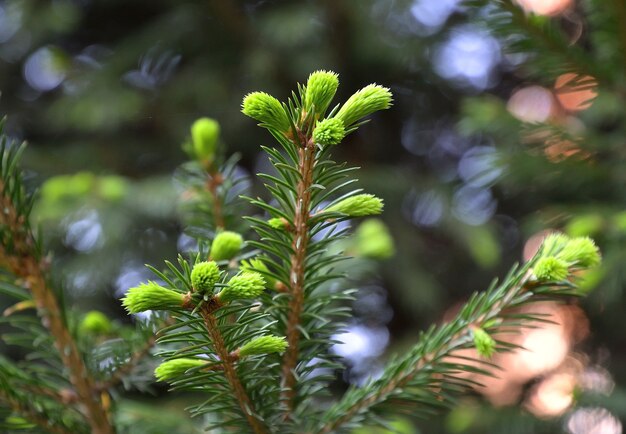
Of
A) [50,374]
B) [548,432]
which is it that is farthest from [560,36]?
[548,432]

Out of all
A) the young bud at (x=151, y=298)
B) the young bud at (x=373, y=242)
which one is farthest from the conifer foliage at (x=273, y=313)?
the young bud at (x=373, y=242)

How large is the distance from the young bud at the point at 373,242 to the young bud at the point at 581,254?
20 centimetres

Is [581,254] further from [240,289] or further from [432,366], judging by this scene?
[240,289]

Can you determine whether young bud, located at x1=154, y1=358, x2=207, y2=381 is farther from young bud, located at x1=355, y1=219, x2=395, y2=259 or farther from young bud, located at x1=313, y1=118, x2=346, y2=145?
young bud, located at x1=355, y1=219, x2=395, y2=259

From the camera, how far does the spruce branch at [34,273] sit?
1.52ft

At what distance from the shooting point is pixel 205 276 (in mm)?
345

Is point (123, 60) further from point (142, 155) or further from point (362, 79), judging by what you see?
point (362, 79)

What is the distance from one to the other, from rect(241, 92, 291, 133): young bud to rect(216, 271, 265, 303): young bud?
9 cm

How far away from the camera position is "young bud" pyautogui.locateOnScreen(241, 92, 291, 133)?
36cm

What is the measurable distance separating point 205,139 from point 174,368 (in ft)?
0.84

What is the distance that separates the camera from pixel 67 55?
6.18 feet

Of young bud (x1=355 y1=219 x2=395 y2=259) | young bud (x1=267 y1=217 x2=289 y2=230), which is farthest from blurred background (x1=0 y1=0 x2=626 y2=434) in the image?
young bud (x1=267 y1=217 x2=289 y2=230)

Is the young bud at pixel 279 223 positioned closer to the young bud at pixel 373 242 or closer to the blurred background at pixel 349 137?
the young bud at pixel 373 242

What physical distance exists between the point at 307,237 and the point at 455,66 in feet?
4.59
